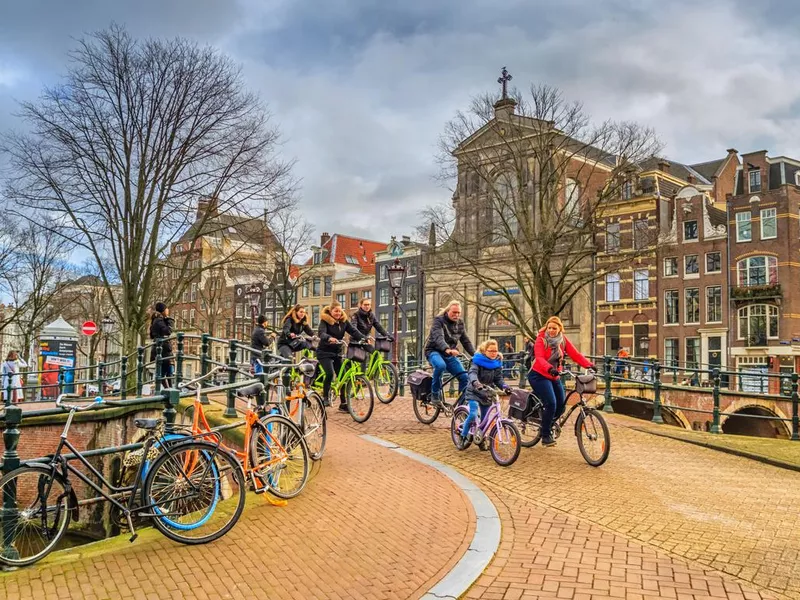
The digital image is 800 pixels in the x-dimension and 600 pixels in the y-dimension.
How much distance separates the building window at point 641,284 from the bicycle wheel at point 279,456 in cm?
3470

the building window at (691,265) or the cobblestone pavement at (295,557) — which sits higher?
the building window at (691,265)

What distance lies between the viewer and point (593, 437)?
8.48m

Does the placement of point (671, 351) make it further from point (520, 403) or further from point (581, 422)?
point (581, 422)

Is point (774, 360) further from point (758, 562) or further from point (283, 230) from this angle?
point (758, 562)

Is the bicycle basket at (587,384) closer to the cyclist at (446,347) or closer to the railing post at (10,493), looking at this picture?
the cyclist at (446,347)

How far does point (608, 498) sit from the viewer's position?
276 inches

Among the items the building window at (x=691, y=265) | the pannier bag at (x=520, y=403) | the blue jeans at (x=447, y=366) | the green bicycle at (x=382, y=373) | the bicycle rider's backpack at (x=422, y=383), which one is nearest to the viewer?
the pannier bag at (x=520, y=403)

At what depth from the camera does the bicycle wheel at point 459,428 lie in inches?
357

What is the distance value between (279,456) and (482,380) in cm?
337

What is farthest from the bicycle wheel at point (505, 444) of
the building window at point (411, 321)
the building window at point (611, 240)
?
the building window at point (411, 321)

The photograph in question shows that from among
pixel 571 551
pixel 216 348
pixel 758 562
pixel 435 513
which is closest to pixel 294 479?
pixel 435 513

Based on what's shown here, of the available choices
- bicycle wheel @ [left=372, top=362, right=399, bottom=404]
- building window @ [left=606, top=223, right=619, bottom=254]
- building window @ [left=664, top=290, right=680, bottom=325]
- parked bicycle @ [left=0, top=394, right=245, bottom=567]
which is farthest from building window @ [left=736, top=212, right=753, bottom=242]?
parked bicycle @ [left=0, top=394, right=245, bottom=567]

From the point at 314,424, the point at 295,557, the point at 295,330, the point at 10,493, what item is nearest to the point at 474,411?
the point at 314,424

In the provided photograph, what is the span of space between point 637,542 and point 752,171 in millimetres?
38426
